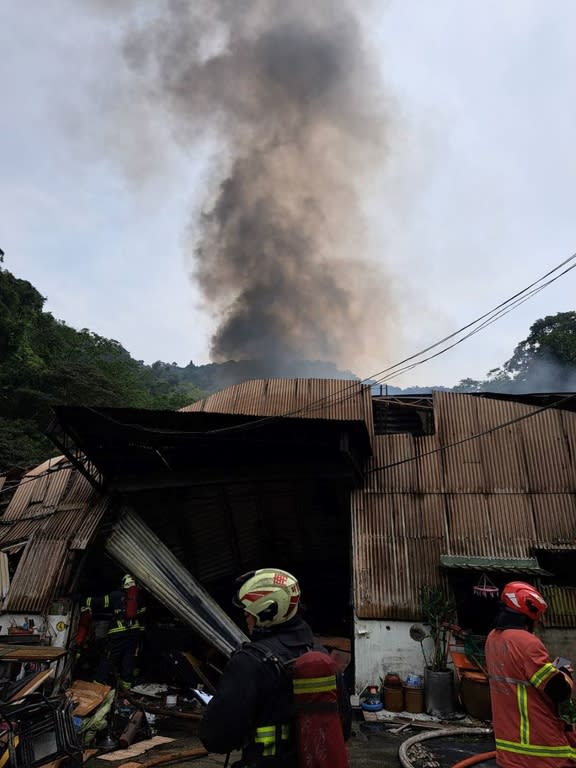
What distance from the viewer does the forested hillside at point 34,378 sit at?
89.5 feet

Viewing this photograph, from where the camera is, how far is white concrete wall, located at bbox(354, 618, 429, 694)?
33.1ft

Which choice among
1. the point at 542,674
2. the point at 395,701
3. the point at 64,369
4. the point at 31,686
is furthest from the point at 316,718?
the point at 64,369

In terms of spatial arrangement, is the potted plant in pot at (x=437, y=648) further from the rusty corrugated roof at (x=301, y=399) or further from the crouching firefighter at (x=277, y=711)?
the crouching firefighter at (x=277, y=711)

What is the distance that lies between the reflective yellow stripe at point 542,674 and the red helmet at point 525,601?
352 mm

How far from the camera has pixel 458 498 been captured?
11570mm

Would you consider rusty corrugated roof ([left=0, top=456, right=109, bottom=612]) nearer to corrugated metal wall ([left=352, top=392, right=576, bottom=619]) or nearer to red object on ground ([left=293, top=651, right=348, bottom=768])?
corrugated metal wall ([left=352, top=392, right=576, bottom=619])

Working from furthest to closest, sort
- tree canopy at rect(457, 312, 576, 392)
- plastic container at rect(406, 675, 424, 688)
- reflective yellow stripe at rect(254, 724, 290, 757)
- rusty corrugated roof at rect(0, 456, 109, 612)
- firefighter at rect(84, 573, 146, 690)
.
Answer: tree canopy at rect(457, 312, 576, 392), rusty corrugated roof at rect(0, 456, 109, 612), firefighter at rect(84, 573, 146, 690), plastic container at rect(406, 675, 424, 688), reflective yellow stripe at rect(254, 724, 290, 757)

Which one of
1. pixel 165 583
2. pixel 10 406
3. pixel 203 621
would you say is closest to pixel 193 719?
pixel 203 621

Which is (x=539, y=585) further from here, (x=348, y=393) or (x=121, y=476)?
(x=121, y=476)

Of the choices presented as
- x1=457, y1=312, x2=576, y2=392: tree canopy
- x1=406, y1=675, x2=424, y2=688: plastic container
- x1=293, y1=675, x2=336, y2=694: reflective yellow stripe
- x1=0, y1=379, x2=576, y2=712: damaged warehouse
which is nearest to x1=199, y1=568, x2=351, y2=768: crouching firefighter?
x1=293, y1=675, x2=336, y2=694: reflective yellow stripe

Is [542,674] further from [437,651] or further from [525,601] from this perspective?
[437,651]

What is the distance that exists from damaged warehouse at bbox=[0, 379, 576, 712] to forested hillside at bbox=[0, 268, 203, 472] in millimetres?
14699

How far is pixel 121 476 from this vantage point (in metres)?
11.5

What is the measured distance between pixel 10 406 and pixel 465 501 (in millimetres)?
29168
